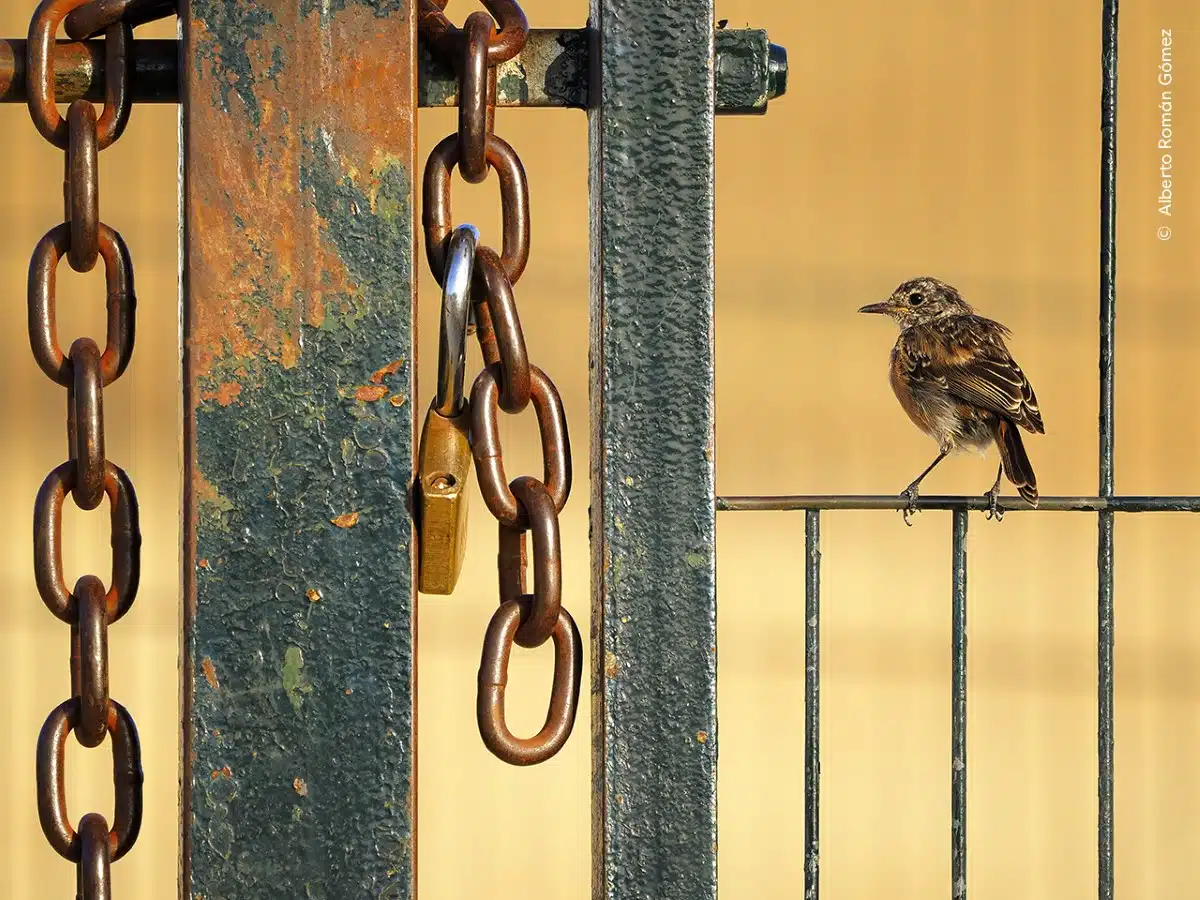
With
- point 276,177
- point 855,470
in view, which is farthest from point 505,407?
point 855,470

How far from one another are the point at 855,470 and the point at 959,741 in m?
3.02

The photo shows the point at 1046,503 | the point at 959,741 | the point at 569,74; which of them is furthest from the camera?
the point at 1046,503

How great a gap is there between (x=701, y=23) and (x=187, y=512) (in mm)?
444

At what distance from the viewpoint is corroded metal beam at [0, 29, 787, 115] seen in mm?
772

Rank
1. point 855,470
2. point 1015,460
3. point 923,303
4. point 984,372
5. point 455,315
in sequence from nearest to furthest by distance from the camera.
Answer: point 455,315
point 1015,460
point 984,372
point 923,303
point 855,470

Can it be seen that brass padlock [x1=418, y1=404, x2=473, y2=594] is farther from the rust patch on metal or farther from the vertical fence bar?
the vertical fence bar

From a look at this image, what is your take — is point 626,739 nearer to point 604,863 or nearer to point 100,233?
point 604,863

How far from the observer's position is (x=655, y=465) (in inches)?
30.9

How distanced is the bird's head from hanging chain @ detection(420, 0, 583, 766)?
2.84 meters

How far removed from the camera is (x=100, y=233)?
0.74 metres

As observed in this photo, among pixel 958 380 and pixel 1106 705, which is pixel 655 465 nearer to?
pixel 1106 705

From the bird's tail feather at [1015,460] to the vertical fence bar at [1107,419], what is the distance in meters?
1.18

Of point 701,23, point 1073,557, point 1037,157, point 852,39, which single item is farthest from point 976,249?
point 701,23

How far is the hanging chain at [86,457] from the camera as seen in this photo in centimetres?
→ 73
